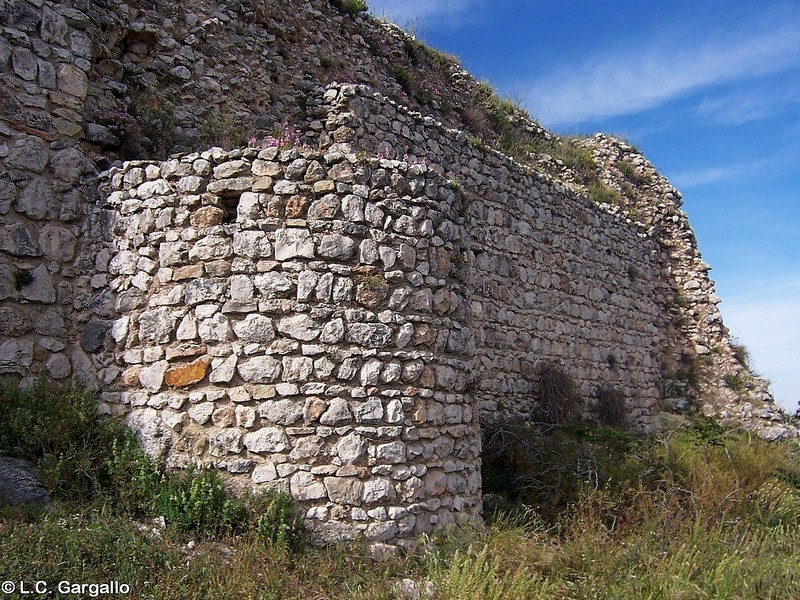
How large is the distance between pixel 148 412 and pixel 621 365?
9063 millimetres

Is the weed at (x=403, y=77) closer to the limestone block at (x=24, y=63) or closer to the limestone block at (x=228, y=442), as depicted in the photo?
the limestone block at (x=24, y=63)

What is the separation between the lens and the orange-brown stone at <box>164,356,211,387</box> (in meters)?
6.12

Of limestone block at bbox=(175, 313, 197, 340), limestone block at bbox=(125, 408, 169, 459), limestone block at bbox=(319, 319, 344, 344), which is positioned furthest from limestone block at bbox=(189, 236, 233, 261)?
limestone block at bbox=(125, 408, 169, 459)

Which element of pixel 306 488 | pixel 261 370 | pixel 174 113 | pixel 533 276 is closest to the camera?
pixel 306 488

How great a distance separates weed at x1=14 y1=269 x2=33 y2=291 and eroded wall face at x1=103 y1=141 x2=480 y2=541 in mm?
776

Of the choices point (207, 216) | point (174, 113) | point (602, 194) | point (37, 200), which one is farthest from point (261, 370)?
point (602, 194)

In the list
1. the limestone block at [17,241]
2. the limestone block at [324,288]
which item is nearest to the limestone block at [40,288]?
the limestone block at [17,241]

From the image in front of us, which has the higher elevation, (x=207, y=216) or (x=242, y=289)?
(x=207, y=216)

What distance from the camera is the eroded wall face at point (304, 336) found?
588 centimetres

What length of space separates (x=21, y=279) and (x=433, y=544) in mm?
4319

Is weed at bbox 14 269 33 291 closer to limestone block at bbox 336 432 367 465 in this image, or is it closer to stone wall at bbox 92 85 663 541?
stone wall at bbox 92 85 663 541

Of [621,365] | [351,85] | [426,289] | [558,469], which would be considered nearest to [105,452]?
[426,289]

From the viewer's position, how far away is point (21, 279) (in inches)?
264

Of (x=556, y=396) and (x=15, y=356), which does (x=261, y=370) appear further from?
(x=556, y=396)
